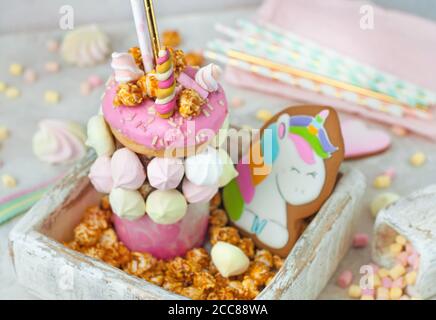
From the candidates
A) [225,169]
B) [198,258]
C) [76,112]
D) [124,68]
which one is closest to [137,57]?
[124,68]

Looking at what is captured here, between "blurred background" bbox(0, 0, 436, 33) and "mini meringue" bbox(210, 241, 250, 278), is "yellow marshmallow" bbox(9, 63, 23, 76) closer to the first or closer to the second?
"blurred background" bbox(0, 0, 436, 33)

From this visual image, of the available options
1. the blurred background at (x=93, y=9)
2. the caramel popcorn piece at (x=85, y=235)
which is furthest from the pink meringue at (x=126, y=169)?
the blurred background at (x=93, y=9)

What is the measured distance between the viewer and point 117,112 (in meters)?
0.90

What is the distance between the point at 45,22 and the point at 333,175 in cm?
68

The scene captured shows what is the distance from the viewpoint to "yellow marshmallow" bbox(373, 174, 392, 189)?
1198 millimetres

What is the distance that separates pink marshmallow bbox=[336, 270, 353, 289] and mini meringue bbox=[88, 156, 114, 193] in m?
0.33

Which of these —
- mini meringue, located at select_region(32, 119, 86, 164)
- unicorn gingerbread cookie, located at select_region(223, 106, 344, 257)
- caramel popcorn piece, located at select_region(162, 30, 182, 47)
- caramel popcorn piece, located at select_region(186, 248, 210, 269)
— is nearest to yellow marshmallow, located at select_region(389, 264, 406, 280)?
unicorn gingerbread cookie, located at select_region(223, 106, 344, 257)

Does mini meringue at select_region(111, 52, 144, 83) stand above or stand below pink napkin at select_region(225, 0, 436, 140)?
above

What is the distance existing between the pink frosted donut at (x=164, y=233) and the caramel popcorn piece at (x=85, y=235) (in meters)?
0.03

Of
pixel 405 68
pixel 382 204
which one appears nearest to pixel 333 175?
pixel 382 204

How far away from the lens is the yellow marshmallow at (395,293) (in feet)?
3.41

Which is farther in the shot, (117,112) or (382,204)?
(382,204)

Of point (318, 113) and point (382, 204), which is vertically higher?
point (318, 113)
